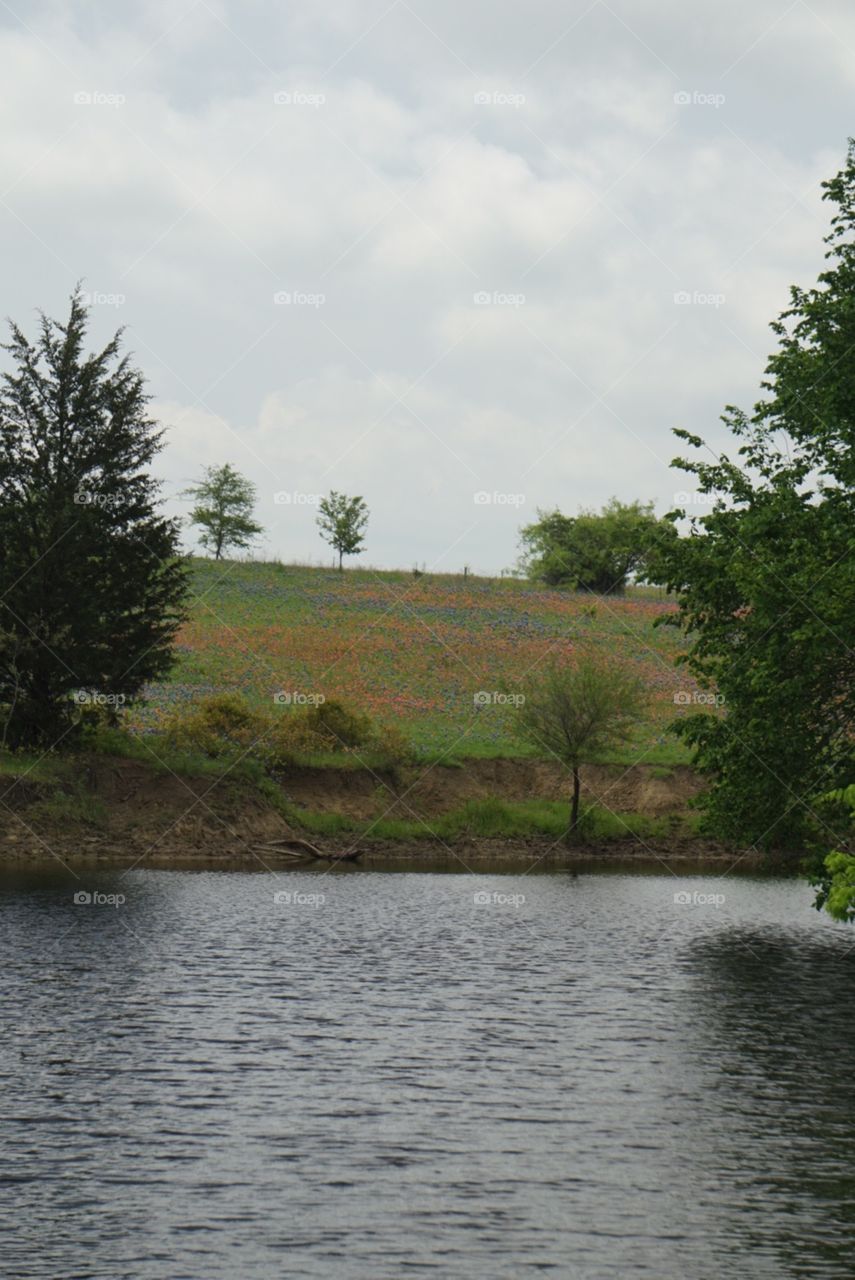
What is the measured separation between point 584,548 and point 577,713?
96.5m

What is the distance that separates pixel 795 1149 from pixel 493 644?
9200cm

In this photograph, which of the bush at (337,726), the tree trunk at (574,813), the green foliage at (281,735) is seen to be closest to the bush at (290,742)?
the green foliage at (281,735)

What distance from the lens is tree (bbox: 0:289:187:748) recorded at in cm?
6556

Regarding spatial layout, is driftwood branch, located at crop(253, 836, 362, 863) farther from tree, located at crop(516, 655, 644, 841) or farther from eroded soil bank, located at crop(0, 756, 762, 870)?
tree, located at crop(516, 655, 644, 841)

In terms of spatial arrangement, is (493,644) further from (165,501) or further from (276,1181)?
(276,1181)

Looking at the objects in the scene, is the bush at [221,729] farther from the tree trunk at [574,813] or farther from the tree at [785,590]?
the tree at [785,590]

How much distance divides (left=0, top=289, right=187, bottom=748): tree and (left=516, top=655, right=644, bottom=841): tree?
22669 millimetres

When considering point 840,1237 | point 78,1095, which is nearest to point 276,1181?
point 78,1095

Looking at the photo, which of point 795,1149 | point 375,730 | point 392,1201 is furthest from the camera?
point 375,730

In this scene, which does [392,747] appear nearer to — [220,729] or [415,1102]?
[220,729]

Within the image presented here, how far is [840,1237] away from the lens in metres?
16.1

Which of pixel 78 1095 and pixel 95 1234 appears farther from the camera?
pixel 78 1095

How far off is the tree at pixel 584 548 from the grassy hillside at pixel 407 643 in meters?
17.9

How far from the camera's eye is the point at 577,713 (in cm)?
7862
